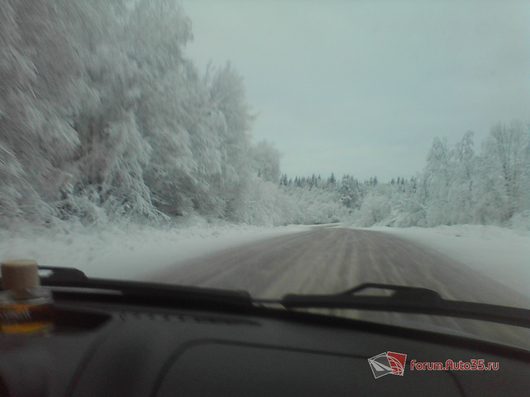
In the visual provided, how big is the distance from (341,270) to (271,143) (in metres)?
0.87

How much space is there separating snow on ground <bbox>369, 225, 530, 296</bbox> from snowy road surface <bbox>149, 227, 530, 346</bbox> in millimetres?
46

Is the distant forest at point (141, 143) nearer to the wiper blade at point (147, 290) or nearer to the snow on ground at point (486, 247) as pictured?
the snow on ground at point (486, 247)

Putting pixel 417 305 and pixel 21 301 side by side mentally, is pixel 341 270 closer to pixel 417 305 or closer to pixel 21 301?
pixel 417 305

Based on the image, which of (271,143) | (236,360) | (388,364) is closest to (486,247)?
(388,364)

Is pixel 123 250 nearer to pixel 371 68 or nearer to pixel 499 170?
pixel 371 68

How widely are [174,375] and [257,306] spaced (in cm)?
43

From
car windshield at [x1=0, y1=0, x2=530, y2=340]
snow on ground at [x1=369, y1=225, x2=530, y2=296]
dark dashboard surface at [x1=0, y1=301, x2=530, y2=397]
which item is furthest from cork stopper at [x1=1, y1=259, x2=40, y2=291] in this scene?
snow on ground at [x1=369, y1=225, x2=530, y2=296]

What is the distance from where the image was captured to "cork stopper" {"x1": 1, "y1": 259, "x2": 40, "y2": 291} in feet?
5.02

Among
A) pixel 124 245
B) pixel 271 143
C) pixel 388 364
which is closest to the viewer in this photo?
pixel 388 364

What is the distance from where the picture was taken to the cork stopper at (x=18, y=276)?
1530 mm

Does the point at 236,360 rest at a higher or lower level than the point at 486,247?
lower

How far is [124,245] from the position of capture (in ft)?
8.41

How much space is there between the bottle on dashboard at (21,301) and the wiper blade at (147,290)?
1.23ft

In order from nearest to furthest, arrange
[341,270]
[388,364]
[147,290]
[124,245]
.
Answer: [388,364] < [147,290] < [341,270] < [124,245]
